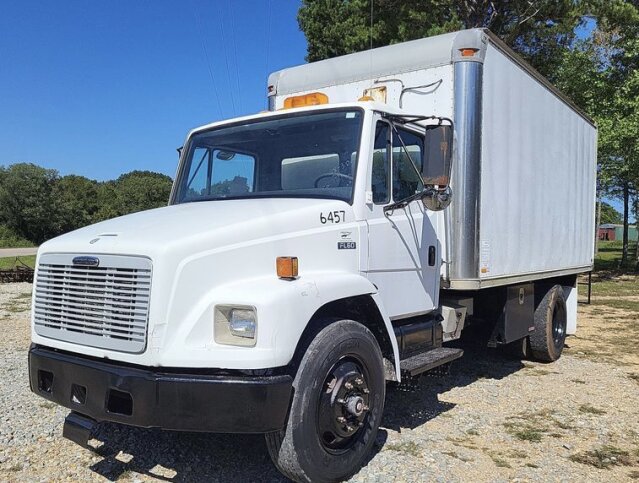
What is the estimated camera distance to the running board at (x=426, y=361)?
13.7ft

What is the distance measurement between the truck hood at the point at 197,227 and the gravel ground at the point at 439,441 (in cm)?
159

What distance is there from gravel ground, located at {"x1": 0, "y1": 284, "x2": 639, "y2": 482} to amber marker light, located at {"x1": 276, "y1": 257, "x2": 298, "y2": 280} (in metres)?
1.40

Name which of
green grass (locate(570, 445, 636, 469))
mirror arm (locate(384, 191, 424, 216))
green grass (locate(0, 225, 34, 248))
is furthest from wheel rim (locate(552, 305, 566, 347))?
green grass (locate(0, 225, 34, 248))

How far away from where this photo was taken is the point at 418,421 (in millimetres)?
4988

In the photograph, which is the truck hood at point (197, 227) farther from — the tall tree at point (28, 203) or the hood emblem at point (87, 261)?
the tall tree at point (28, 203)

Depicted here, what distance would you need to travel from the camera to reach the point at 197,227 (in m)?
3.41

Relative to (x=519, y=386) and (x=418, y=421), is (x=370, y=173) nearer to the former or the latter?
(x=418, y=421)

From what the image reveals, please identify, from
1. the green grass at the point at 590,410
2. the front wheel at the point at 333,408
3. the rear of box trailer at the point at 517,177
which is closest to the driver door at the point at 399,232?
the rear of box trailer at the point at 517,177

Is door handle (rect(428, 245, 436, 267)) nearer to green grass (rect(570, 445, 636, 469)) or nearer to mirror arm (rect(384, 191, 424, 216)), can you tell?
mirror arm (rect(384, 191, 424, 216))

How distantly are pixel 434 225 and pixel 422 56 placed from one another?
5.05 ft

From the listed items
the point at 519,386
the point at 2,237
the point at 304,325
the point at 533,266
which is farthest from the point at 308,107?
the point at 2,237

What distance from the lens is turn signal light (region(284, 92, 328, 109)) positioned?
466 centimetres

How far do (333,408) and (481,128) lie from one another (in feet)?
9.60

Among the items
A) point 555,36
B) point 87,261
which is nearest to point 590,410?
point 87,261
